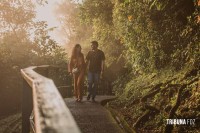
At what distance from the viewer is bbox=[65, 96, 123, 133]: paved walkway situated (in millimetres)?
6707

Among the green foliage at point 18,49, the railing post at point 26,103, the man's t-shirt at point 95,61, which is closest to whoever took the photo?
the railing post at point 26,103

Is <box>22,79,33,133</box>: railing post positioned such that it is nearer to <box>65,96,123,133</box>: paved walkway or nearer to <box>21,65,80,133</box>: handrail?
<box>65,96,123,133</box>: paved walkway

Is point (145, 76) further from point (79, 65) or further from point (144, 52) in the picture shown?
point (79, 65)

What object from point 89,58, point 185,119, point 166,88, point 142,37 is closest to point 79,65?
point 89,58

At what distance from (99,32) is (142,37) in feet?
25.9

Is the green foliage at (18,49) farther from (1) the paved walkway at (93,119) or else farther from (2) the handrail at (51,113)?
(2) the handrail at (51,113)

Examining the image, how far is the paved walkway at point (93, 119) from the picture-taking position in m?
6.71

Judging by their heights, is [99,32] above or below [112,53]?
above

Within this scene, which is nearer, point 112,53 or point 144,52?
point 144,52

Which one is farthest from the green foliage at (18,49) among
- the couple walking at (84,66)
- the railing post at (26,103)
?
the railing post at (26,103)

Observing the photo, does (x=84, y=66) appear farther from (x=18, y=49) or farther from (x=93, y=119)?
(x=18, y=49)

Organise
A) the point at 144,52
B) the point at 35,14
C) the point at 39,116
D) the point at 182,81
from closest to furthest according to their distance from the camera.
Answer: the point at 39,116 < the point at 182,81 < the point at 144,52 < the point at 35,14

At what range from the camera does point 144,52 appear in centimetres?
1119

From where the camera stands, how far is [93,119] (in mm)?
7730
